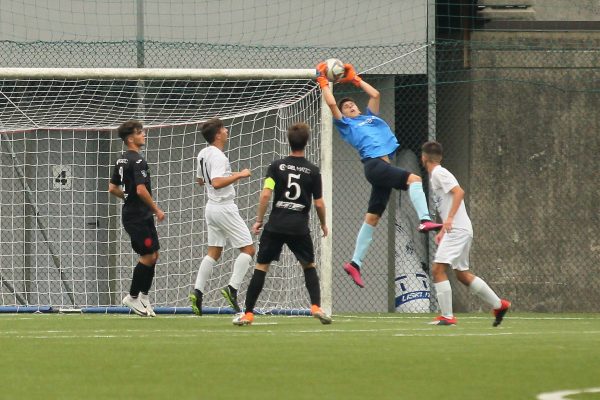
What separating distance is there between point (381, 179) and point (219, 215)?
5.44 feet

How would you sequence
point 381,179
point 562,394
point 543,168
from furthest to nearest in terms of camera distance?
point 543,168, point 381,179, point 562,394

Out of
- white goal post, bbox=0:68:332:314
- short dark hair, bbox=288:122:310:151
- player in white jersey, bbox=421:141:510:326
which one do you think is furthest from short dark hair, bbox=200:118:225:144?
white goal post, bbox=0:68:332:314

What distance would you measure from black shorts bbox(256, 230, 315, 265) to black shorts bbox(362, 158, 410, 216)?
1.71 m

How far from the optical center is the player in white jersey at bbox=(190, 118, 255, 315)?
1373cm

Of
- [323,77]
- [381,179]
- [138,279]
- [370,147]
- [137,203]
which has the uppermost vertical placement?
[323,77]

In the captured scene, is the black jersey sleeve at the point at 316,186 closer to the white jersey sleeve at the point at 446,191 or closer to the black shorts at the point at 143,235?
the white jersey sleeve at the point at 446,191

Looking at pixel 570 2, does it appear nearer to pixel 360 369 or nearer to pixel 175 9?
pixel 175 9

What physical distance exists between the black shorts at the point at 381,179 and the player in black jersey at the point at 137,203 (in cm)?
213

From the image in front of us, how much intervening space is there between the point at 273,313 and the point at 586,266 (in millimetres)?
5213

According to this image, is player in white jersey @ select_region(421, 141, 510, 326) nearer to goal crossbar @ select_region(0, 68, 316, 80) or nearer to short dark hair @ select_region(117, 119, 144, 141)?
goal crossbar @ select_region(0, 68, 316, 80)

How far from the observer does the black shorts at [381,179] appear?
14.2m

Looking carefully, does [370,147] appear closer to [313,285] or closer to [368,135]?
[368,135]

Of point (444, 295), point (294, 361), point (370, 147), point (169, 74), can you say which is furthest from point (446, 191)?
point (294, 361)

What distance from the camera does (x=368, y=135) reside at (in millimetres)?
14414
